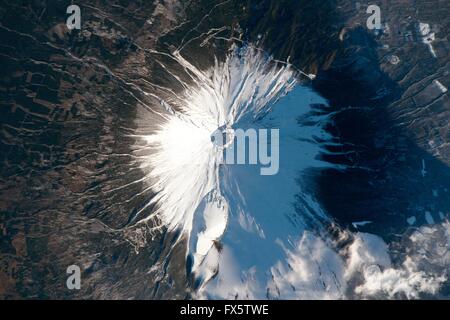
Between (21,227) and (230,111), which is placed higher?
(230,111)

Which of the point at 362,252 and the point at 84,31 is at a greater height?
the point at 84,31

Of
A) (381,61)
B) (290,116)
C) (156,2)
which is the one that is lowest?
(290,116)

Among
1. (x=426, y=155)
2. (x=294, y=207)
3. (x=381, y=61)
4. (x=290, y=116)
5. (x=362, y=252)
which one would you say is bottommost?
(x=362, y=252)

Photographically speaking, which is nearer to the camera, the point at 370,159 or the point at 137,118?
the point at 370,159

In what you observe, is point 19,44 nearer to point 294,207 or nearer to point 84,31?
point 84,31

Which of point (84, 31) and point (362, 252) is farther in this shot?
point (84, 31)

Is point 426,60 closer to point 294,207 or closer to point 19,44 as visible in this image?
point 294,207

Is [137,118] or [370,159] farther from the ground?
[137,118]

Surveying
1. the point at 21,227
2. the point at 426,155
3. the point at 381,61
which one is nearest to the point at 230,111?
the point at 381,61

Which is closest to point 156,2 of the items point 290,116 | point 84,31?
point 84,31
